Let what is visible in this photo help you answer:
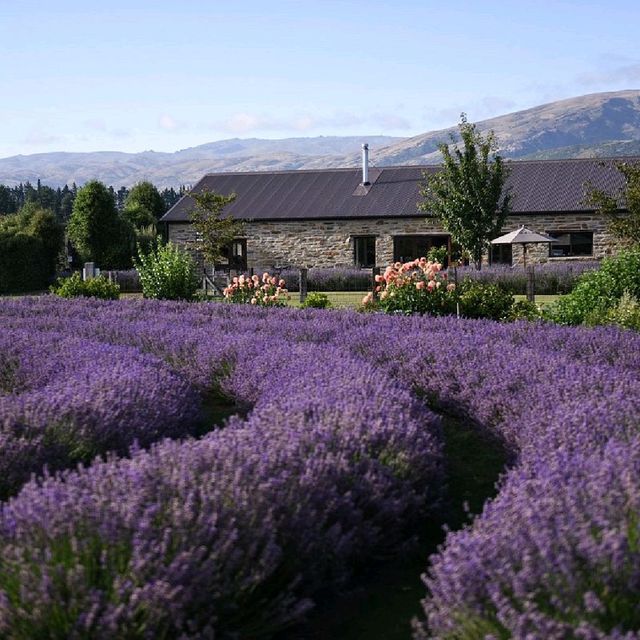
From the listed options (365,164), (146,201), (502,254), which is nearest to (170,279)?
(502,254)

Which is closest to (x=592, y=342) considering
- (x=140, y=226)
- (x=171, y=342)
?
(x=171, y=342)

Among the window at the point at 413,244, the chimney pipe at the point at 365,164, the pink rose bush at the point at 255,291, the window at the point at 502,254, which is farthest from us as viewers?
the chimney pipe at the point at 365,164

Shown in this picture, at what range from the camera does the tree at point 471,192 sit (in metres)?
27.0

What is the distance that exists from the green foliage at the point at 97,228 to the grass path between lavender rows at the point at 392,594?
108ft

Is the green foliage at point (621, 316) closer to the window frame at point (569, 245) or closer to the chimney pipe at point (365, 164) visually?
the window frame at point (569, 245)

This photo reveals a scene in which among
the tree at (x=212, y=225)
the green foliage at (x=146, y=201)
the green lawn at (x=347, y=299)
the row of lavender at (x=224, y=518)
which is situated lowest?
the green lawn at (x=347, y=299)

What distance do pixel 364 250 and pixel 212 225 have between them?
17.7 feet

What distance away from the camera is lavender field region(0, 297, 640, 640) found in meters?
2.51

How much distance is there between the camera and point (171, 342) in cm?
711

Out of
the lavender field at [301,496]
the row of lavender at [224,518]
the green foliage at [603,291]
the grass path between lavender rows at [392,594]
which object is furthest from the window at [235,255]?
the grass path between lavender rows at [392,594]

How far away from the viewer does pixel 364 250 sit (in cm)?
3222

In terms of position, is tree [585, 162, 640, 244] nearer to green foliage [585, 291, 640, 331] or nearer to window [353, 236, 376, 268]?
window [353, 236, 376, 268]

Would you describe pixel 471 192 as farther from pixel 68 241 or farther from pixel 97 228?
pixel 68 241

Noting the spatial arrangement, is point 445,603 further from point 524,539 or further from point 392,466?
point 392,466
